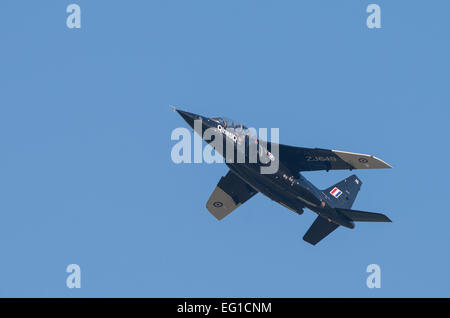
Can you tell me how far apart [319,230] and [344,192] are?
316cm

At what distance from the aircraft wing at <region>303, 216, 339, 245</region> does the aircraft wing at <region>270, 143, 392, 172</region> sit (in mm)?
4241

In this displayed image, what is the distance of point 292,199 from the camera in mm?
43812

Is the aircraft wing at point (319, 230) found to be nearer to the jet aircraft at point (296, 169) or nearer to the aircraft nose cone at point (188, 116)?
the jet aircraft at point (296, 169)

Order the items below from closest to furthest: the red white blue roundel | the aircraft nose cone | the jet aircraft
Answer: the aircraft nose cone < the jet aircraft < the red white blue roundel

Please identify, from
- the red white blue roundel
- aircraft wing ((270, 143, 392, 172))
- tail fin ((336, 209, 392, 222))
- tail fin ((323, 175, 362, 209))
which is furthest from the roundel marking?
the red white blue roundel

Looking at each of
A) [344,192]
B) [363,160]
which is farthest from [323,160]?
[344,192]

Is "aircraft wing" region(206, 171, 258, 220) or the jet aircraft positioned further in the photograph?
"aircraft wing" region(206, 171, 258, 220)

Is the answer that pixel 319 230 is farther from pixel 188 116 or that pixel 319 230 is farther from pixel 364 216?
pixel 188 116

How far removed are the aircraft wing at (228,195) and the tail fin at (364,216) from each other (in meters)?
7.16

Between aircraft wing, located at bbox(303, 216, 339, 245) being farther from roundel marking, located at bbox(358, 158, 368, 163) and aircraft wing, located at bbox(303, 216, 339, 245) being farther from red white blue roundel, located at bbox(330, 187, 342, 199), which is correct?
roundel marking, located at bbox(358, 158, 368, 163)

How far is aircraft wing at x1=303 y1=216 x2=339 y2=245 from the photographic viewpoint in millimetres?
46688

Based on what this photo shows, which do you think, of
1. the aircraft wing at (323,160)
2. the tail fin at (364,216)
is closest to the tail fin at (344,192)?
the tail fin at (364,216)

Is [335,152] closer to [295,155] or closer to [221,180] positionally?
[295,155]
